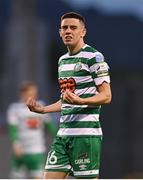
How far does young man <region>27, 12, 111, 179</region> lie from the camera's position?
9375mm

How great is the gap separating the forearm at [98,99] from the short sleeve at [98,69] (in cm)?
16

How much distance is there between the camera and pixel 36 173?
17.0 meters

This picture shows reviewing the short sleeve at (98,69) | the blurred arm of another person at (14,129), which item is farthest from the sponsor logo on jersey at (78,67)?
the blurred arm of another person at (14,129)

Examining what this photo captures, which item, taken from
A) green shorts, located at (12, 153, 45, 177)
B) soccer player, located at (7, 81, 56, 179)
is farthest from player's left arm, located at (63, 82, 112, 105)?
green shorts, located at (12, 153, 45, 177)

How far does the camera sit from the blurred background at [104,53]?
25516 mm

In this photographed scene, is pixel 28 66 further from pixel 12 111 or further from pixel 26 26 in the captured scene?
pixel 12 111

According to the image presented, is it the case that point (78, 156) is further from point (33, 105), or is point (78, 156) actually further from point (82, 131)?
point (33, 105)

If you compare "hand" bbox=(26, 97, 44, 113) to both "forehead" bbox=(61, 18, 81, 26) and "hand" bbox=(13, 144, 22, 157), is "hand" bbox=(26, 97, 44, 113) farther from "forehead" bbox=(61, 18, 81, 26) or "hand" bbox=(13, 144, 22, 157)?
"hand" bbox=(13, 144, 22, 157)

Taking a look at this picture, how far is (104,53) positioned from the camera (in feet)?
90.8

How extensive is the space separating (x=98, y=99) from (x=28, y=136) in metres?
7.92

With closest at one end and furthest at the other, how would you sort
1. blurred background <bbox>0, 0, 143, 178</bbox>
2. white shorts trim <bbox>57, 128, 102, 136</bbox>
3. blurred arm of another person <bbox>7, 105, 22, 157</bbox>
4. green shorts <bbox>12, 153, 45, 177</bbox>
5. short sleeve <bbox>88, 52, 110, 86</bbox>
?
1. short sleeve <bbox>88, 52, 110, 86</bbox>
2. white shorts trim <bbox>57, 128, 102, 136</bbox>
3. blurred arm of another person <bbox>7, 105, 22, 157</bbox>
4. green shorts <bbox>12, 153, 45, 177</bbox>
5. blurred background <bbox>0, 0, 143, 178</bbox>

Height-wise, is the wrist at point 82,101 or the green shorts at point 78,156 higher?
the wrist at point 82,101

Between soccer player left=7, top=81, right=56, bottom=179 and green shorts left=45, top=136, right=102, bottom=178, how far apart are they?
6.92m

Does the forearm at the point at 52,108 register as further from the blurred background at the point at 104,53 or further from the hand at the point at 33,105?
the blurred background at the point at 104,53
